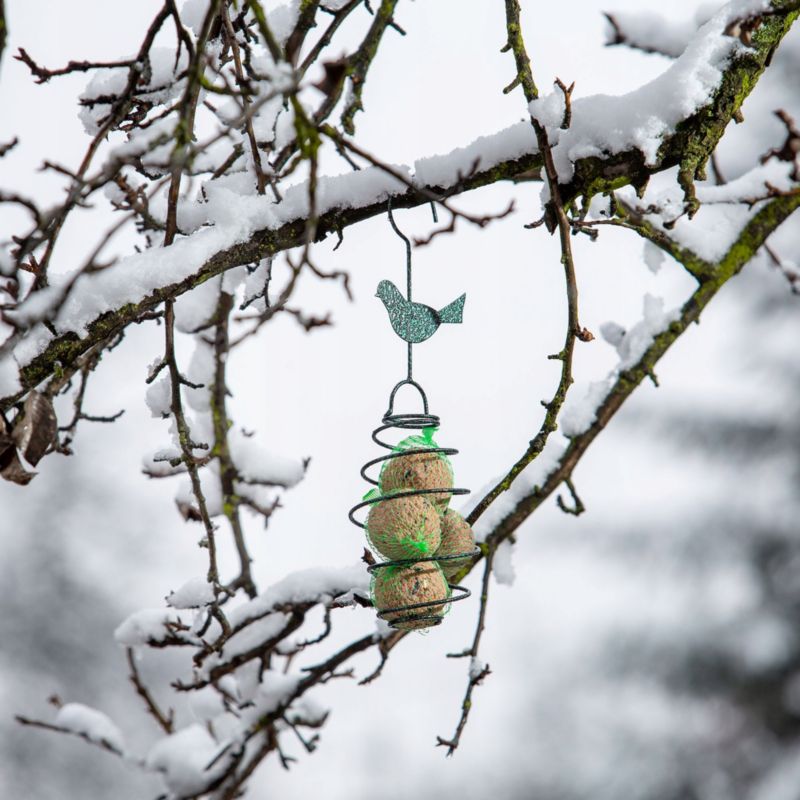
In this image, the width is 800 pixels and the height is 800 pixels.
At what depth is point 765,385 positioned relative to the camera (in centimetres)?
1047

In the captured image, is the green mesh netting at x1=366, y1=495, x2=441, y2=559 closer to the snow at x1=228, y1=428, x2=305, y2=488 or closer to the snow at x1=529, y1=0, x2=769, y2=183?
the snow at x1=529, y1=0, x2=769, y2=183

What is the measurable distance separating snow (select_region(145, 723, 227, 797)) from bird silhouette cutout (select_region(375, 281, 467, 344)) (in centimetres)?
195

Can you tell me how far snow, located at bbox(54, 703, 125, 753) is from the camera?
3729 mm

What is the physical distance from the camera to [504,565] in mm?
3564

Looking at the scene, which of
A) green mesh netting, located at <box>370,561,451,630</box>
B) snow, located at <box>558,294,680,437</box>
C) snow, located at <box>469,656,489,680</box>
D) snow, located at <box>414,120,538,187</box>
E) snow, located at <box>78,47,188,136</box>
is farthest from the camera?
snow, located at <box>558,294,680,437</box>

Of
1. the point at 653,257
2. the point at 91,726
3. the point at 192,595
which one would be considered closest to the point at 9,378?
the point at 192,595

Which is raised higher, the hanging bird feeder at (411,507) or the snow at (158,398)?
the snow at (158,398)

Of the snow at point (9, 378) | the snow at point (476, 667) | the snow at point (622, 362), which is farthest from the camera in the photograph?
the snow at point (622, 362)

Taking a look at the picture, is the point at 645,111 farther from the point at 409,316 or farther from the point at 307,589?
the point at 307,589

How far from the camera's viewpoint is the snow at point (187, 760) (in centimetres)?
359

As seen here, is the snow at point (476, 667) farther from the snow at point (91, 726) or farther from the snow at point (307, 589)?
the snow at point (91, 726)

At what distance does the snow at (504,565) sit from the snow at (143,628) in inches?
45.3

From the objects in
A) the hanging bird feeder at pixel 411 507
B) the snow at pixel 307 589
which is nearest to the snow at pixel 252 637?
the snow at pixel 307 589

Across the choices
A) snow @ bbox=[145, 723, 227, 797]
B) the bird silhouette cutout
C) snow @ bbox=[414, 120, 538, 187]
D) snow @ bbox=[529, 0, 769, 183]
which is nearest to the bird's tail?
the bird silhouette cutout
